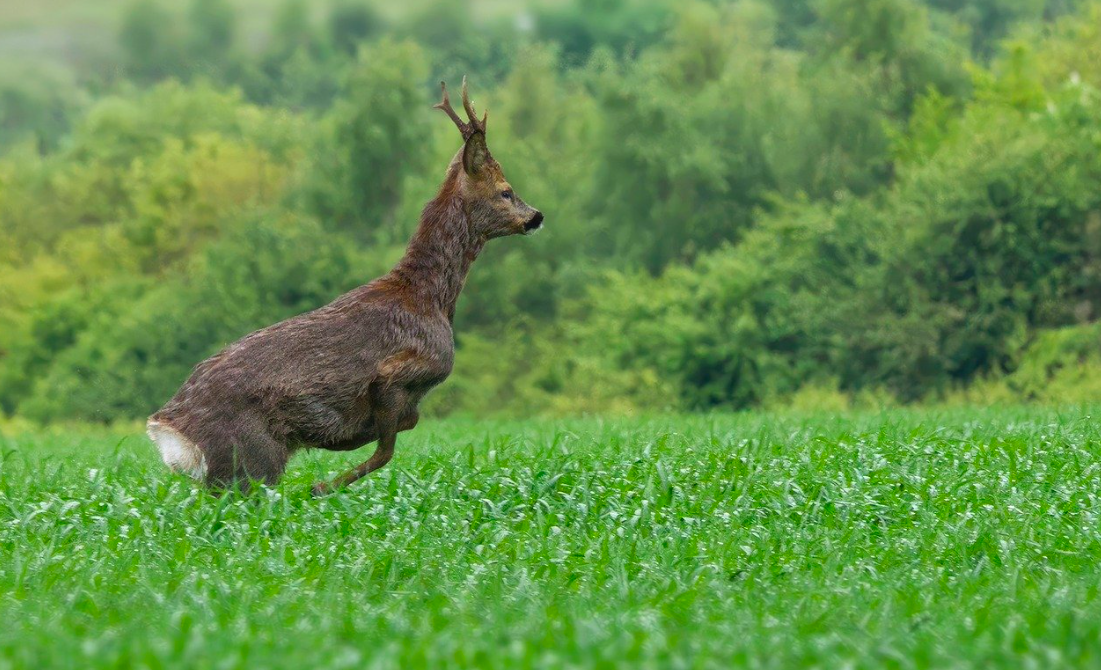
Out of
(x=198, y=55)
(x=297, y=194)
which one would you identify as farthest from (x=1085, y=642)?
(x=198, y=55)

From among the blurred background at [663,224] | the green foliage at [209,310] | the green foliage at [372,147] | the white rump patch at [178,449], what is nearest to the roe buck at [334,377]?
the white rump patch at [178,449]

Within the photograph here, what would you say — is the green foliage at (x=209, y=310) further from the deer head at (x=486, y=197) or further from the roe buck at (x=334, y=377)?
the roe buck at (x=334, y=377)

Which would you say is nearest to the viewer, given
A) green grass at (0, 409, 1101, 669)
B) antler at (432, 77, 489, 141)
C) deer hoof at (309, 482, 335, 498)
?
green grass at (0, 409, 1101, 669)

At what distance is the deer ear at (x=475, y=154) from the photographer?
8.77 metres

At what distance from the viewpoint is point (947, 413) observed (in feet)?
47.5

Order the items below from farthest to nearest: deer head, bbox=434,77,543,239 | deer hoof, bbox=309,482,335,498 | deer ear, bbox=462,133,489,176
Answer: deer head, bbox=434,77,543,239 → deer ear, bbox=462,133,489,176 → deer hoof, bbox=309,482,335,498

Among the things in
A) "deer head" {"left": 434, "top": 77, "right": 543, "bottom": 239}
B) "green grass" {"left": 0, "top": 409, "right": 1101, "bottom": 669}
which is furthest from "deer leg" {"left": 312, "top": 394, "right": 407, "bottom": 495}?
"deer head" {"left": 434, "top": 77, "right": 543, "bottom": 239}

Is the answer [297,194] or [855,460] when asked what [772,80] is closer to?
[297,194]

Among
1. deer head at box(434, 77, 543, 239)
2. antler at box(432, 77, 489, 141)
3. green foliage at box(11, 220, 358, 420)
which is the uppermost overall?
antler at box(432, 77, 489, 141)

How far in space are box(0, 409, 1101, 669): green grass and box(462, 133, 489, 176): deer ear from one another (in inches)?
66.2

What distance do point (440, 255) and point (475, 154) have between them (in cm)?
64

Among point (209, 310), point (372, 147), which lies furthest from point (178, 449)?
point (372, 147)

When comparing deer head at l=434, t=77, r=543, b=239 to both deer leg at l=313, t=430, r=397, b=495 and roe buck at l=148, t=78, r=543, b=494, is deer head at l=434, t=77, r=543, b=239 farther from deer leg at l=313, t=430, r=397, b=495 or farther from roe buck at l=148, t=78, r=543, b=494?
deer leg at l=313, t=430, r=397, b=495

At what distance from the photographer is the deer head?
29.1 ft
